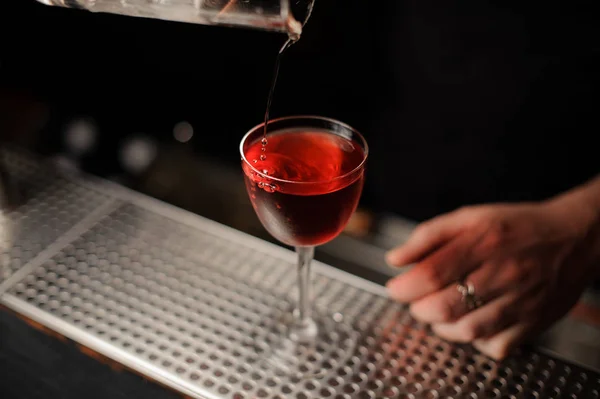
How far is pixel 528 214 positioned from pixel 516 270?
0.15m

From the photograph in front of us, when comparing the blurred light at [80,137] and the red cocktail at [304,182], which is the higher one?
the red cocktail at [304,182]

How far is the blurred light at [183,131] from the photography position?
8.05 ft

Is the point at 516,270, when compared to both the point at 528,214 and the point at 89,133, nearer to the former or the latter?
the point at 528,214

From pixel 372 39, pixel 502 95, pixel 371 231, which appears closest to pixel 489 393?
pixel 371 231

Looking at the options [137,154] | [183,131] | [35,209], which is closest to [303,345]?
[35,209]

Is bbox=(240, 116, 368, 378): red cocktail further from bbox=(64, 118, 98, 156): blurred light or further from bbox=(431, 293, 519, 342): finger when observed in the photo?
bbox=(64, 118, 98, 156): blurred light

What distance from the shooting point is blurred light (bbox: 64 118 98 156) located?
2.02 m

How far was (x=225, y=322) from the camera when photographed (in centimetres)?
106

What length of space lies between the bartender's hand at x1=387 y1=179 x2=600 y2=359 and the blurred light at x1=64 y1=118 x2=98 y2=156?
1340 millimetres

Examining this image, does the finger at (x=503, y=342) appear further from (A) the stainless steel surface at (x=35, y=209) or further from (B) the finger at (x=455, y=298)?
(A) the stainless steel surface at (x=35, y=209)

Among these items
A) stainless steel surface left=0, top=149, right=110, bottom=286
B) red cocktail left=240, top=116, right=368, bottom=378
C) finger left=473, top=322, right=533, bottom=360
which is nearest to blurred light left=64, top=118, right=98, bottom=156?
stainless steel surface left=0, top=149, right=110, bottom=286

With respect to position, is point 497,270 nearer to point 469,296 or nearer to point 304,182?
point 469,296

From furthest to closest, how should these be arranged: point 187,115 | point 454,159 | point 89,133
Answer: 1. point 187,115
2. point 89,133
3. point 454,159

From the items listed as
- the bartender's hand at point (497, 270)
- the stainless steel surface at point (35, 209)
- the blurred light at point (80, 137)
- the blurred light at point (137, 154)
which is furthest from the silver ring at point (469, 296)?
the blurred light at point (80, 137)
